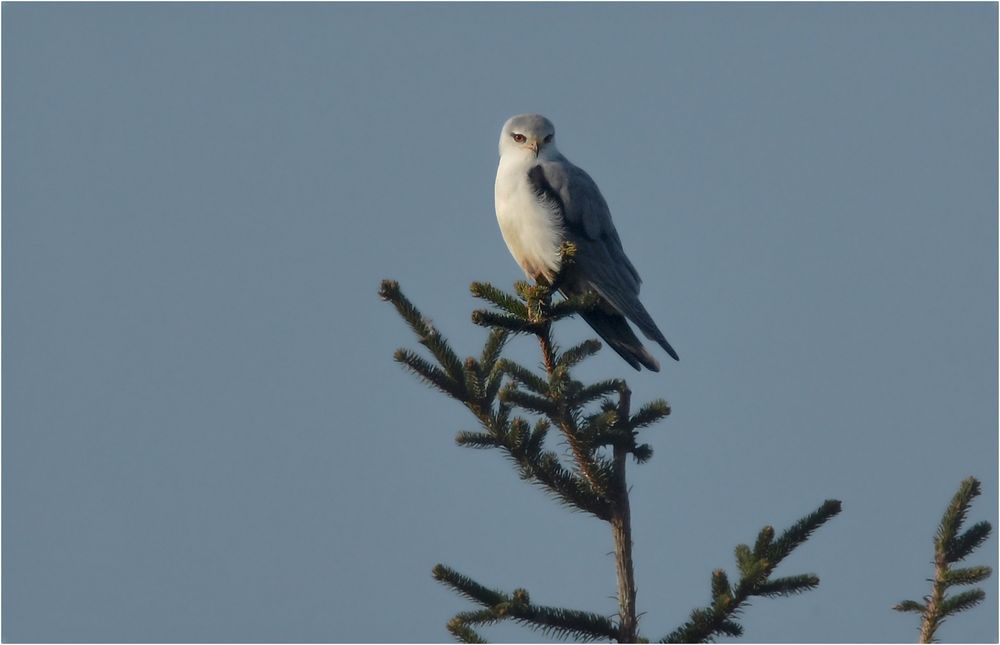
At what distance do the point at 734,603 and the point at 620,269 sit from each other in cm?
413

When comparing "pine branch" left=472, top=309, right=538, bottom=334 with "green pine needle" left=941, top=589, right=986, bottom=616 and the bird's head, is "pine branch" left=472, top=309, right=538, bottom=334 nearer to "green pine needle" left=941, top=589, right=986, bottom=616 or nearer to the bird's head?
"green pine needle" left=941, top=589, right=986, bottom=616

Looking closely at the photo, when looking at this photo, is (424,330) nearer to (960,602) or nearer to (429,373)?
(429,373)

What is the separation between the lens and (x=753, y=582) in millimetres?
4441

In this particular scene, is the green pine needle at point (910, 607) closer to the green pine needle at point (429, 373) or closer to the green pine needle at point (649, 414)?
the green pine needle at point (649, 414)

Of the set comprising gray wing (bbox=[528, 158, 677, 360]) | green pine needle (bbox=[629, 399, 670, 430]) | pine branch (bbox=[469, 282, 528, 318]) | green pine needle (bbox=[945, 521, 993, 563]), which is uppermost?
gray wing (bbox=[528, 158, 677, 360])

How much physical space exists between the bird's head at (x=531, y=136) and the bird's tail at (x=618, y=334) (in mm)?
1351

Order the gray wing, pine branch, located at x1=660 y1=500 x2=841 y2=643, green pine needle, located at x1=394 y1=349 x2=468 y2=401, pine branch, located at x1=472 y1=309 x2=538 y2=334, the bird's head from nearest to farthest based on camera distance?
pine branch, located at x1=660 y1=500 x2=841 y2=643, green pine needle, located at x1=394 y1=349 x2=468 y2=401, pine branch, located at x1=472 y1=309 x2=538 y2=334, the gray wing, the bird's head

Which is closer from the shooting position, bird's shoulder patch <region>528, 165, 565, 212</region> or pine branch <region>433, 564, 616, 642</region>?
pine branch <region>433, 564, 616, 642</region>

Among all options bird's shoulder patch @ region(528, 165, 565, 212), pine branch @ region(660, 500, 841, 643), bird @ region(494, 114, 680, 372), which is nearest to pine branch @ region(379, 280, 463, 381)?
pine branch @ region(660, 500, 841, 643)

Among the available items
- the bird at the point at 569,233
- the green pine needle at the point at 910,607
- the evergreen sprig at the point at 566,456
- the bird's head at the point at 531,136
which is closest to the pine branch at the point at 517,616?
the evergreen sprig at the point at 566,456

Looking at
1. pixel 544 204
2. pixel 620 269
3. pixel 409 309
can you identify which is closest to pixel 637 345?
pixel 620 269

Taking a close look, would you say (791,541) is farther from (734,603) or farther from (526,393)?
(526,393)

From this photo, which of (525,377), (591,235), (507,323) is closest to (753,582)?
(525,377)

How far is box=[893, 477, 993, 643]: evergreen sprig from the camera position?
14.9ft
